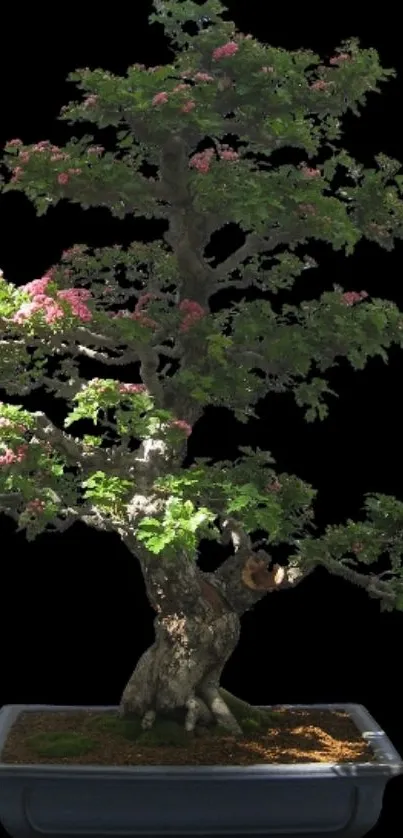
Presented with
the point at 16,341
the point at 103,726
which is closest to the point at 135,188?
the point at 16,341

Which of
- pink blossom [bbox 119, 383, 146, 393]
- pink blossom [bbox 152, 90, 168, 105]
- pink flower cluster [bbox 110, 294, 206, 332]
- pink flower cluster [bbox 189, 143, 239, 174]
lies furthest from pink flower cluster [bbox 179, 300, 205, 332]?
pink blossom [bbox 152, 90, 168, 105]

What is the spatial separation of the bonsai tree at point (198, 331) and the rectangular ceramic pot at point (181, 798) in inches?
22.1

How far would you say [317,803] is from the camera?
24.8 feet

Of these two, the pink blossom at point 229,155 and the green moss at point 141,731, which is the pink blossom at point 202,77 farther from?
the green moss at point 141,731

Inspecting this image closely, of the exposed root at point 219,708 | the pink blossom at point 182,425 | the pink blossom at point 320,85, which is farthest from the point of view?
the exposed root at point 219,708

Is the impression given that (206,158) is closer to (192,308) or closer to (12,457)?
(192,308)

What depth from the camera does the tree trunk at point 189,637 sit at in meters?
8.09

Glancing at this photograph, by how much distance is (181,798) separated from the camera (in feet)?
24.5

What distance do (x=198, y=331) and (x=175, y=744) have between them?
76.5 inches

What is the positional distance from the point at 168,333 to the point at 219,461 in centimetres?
74

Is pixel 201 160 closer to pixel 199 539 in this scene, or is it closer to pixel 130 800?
pixel 199 539

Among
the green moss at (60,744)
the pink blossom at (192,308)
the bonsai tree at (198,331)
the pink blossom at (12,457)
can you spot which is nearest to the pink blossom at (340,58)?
the bonsai tree at (198,331)

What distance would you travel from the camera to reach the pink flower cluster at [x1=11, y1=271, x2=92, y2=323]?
7.71m

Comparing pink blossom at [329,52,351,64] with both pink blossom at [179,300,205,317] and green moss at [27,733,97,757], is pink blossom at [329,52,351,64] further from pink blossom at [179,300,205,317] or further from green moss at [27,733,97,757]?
green moss at [27,733,97,757]
